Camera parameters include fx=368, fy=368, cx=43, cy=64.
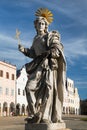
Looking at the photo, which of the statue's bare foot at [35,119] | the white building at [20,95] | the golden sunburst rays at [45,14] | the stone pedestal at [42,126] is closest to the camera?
the stone pedestal at [42,126]

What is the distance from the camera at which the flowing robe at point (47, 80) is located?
8.08m

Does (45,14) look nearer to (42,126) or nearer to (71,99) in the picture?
(42,126)

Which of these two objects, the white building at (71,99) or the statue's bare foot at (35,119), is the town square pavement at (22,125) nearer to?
the statue's bare foot at (35,119)

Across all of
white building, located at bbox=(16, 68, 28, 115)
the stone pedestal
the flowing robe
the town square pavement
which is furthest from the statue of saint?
white building, located at bbox=(16, 68, 28, 115)

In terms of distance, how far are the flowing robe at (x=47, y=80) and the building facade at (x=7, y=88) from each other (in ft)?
217

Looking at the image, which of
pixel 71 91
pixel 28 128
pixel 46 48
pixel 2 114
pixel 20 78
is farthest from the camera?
pixel 71 91

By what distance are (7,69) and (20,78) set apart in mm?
7138

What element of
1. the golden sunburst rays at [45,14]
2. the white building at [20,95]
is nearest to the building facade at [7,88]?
the white building at [20,95]

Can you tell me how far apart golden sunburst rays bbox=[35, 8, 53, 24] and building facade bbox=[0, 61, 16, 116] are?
66.0 meters

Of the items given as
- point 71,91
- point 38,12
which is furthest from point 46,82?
point 71,91

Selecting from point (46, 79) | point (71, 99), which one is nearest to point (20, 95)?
point (71, 99)

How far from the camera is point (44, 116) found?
8016mm

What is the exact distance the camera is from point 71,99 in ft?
408

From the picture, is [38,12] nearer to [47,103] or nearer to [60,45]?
[60,45]
